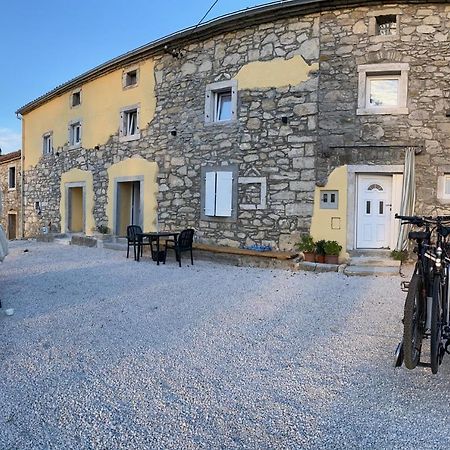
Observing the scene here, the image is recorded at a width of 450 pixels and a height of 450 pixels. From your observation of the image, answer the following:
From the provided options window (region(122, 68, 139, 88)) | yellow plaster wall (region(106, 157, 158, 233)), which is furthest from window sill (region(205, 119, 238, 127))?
window (region(122, 68, 139, 88))

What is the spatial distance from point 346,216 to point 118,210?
6949mm

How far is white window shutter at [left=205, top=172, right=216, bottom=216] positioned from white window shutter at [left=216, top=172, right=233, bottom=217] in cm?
12

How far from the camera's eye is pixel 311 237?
Result: 8.34m

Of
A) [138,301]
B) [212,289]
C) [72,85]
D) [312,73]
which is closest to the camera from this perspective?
[138,301]

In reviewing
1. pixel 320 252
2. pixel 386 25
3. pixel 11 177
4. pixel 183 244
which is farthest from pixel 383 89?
pixel 11 177

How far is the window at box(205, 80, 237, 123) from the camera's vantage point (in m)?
9.51

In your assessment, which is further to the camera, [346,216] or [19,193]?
[19,193]

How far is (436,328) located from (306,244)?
577cm

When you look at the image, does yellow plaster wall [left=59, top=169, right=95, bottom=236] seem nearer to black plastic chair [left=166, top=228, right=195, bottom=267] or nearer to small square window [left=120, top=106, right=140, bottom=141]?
small square window [left=120, top=106, right=140, bottom=141]

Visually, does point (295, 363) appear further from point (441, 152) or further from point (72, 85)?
point (72, 85)

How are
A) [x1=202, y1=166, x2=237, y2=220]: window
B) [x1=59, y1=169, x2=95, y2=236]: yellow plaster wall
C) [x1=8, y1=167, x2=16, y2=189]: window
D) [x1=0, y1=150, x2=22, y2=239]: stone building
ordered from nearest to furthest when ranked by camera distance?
[x1=202, y1=166, x2=237, y2=220]: window → [x1=59, y1=169, x2=95, y2=236]: yellow plaster wall → [x1=0, y1=150, x2=22, y2=239]: stone building → [x1=8, y1=167, x2=16, y2=189]: window

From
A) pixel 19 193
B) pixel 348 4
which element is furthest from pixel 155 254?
pixel 19 193

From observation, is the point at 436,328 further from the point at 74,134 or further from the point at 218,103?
the point at 74,134

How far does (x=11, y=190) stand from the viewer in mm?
18547
